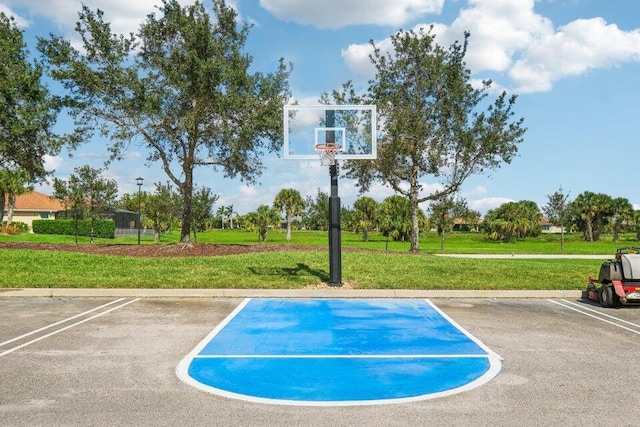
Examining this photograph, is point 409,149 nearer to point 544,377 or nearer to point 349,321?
point 349,321

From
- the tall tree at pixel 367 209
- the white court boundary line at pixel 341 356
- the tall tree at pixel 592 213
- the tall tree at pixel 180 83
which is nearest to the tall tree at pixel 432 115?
the tall tree at pixel 180 83

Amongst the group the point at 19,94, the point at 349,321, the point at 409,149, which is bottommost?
the point at 349,321

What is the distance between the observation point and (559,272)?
18.4 metres

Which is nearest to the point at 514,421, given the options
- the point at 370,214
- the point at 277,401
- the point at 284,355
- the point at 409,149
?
the point at 277,401

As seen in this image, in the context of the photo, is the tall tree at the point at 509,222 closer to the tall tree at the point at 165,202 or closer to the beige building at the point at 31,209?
the tall tree at the point at 165,202

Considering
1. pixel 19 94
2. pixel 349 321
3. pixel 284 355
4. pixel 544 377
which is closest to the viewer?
pixel 544 377

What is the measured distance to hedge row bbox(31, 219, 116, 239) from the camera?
53.0 meters

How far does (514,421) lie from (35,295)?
13479 millimetres

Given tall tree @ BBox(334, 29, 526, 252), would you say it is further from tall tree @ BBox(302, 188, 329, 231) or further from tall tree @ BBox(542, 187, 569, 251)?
tall tree @ BBox(302, 188, 329, 231)

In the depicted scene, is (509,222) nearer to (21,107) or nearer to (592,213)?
(592,213)

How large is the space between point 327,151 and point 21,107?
20248 millimetres

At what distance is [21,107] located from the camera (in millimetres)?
27266

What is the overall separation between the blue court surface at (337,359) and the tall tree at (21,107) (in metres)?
21.2

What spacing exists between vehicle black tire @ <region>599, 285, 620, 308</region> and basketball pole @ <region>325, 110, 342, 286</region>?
7.02 m
